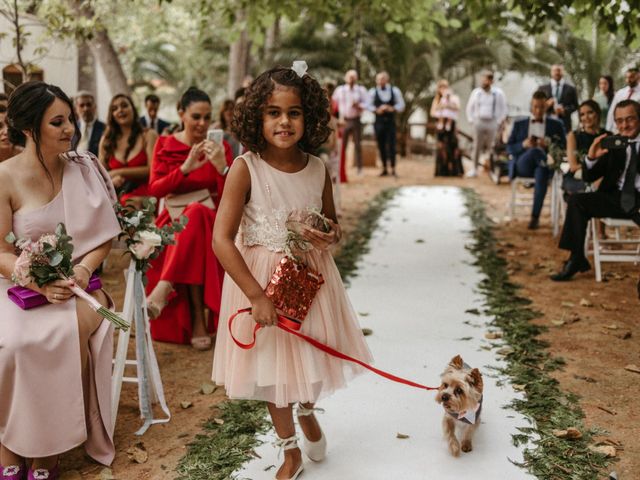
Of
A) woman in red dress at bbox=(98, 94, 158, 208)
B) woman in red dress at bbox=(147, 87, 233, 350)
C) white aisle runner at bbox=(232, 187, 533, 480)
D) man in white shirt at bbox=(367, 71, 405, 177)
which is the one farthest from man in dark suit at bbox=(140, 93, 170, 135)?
man in white shirt at bbox=(367, 71, 405, 177)

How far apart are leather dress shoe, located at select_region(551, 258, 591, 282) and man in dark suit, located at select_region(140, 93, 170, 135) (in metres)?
5.25

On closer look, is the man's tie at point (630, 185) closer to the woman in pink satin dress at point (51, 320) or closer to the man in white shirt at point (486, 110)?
the woman in pink satin dress at point (51, 320)

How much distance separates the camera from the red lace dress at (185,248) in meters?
5.39

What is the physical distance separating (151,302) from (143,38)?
52.6 ft

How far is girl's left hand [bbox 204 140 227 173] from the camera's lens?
5.13 meters

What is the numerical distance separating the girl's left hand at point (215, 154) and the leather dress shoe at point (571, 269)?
12.4 feet

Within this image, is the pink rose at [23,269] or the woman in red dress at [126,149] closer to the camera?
the pink rose at [23,269]

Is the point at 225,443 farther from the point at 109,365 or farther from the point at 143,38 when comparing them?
the point at 143,38

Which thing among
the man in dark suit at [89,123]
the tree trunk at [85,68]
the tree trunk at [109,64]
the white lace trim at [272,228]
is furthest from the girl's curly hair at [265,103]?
the tree trunk at [85,68]

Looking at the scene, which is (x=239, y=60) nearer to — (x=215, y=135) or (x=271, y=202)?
(x=215, y=135)

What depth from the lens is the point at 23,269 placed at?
10.8 ft

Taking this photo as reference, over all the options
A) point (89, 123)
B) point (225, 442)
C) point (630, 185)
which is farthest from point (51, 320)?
point (630, 185)

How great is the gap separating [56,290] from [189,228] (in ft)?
6.82

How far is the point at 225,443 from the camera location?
3.82 metres
